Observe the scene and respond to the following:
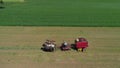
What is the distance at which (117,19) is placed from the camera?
34.3 m

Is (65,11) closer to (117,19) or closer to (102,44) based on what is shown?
(117,19)

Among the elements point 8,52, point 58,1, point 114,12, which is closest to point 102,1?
point 58,1

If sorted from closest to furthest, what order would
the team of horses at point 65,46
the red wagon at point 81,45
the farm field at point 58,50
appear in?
the farm field at point 58,50 < the team of horses at point 65,46 < the red wagon at point 81,45

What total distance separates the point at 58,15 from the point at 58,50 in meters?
11.8

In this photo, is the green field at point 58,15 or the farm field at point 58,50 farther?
the green field at point 58,15

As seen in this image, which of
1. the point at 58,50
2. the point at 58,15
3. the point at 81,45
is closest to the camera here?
the point at 81,45

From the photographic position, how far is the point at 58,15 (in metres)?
35.6

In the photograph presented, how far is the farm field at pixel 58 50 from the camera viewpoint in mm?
21459

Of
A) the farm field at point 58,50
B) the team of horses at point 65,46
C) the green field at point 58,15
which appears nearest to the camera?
the farm field at point 58,50

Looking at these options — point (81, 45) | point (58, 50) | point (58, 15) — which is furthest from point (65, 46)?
point (58, 15)

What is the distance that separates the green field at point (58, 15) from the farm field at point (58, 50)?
1877mm

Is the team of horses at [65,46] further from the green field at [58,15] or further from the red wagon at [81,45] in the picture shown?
the green field at [58,15]

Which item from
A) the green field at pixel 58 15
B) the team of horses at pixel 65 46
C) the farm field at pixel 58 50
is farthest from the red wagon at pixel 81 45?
the green field at pixel 58 15

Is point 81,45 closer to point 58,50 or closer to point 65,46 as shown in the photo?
point 65,46
